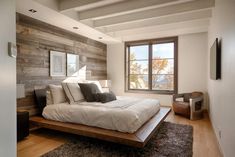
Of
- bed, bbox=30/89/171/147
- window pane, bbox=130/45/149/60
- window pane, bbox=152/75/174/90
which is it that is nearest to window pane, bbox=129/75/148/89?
window pane, bbox=152/75/174/90

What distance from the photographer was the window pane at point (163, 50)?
5.39 metres

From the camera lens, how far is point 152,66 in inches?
223

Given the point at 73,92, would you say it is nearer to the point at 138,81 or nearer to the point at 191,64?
the point at 138,81

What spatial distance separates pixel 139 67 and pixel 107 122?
364 centimetres

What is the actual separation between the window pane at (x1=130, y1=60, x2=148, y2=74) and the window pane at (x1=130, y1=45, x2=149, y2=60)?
184 millimetres

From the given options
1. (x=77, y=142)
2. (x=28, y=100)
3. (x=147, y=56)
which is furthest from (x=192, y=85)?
(x=28, y=100)

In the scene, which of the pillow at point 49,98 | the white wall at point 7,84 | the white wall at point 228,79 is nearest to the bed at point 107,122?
the pillow at point 49,98

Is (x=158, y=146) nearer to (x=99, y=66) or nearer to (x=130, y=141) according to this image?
(x=130, y=141)

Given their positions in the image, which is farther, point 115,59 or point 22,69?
point 115,59

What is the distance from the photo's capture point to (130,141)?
219 centimetres

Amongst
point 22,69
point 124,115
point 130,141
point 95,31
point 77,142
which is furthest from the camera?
point 95,31

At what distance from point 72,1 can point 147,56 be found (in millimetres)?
3399

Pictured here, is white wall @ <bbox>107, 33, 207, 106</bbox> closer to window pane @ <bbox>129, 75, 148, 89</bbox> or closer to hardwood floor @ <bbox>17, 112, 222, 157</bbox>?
window pane @ <bbox>129, 75, 148, 89</bbox>

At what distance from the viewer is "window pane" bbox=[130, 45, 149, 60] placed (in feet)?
18.9
